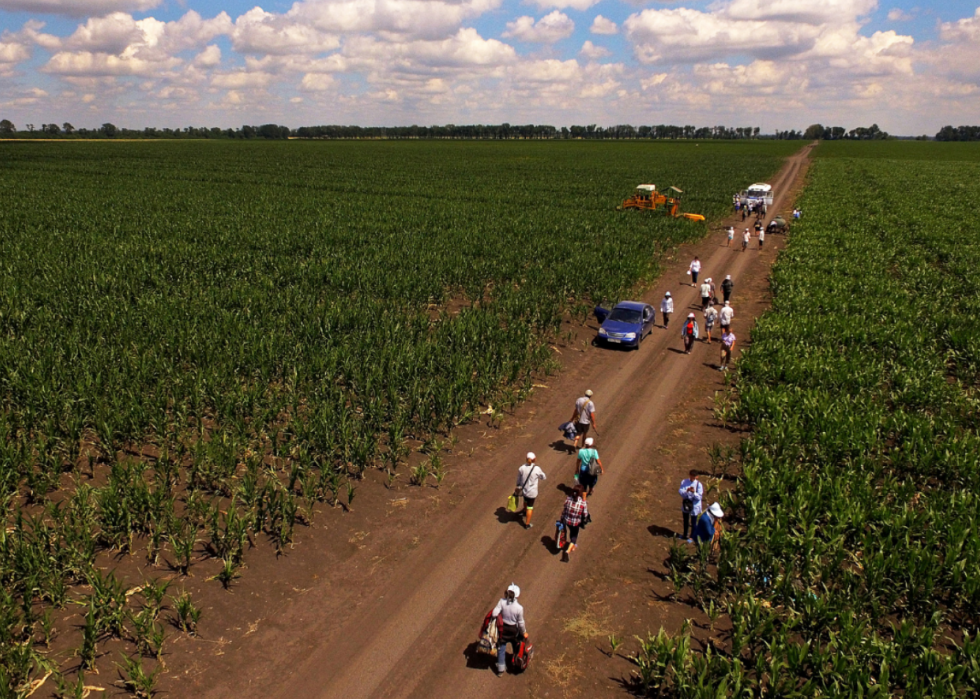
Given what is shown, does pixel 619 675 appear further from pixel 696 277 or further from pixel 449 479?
pixel 696 277

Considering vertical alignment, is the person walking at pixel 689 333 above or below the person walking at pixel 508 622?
above

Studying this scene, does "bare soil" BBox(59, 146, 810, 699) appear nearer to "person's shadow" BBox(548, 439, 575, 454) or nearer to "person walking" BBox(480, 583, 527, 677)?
"person's shadow" BBox(548, 439, 575, 454)

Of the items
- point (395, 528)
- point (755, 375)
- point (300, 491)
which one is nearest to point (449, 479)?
point (395, 528)

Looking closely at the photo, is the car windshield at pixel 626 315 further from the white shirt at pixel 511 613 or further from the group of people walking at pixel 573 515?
the white shirt at pixel 511 613

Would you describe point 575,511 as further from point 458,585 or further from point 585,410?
point 585,410

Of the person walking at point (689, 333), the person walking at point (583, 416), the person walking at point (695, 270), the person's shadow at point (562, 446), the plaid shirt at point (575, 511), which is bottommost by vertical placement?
the person's shadow at point (562, 446)

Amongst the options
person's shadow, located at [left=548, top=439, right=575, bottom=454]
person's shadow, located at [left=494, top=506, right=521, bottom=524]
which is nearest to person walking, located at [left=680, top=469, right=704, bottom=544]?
person's shadow, located at [left=494, top=506, right=521, bottom=524]

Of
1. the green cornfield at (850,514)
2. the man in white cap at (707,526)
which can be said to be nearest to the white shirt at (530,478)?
the man in white cap at (707,526)
